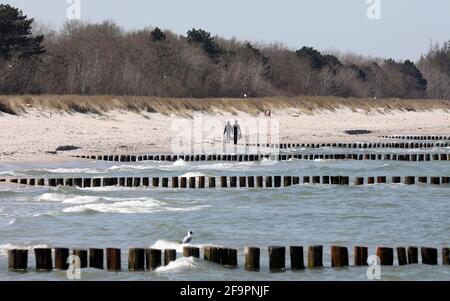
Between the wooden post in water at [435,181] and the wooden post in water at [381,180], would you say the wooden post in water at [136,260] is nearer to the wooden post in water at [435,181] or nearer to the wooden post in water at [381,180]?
the wooden post in water at [381,180]

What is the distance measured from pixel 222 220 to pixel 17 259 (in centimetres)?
873

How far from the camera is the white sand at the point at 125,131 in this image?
1853 inches

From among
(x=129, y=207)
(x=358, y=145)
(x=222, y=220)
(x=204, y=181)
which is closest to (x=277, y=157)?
(x=358, y=145)

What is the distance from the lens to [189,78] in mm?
99500

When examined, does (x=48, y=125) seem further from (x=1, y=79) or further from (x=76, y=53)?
(x=76, y=53)

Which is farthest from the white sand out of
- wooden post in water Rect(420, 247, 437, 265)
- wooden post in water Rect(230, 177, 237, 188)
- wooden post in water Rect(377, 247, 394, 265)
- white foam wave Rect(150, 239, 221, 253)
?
wooden post in water Rect(420, 247, 437, 265)

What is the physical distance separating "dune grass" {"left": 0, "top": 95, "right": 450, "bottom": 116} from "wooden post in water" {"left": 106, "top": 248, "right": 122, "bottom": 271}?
37032 millimetres

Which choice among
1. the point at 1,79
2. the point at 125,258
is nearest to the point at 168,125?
the point at 1,79

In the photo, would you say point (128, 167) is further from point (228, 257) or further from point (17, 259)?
point (17, 259)

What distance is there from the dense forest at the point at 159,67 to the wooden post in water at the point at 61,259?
169 ft

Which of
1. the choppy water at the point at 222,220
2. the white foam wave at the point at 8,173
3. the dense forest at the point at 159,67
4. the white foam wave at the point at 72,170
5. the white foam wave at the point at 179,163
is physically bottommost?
the choppy water at the point at 222,220

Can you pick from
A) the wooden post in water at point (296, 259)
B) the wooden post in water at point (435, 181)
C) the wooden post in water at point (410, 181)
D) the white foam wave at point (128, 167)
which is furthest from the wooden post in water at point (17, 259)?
the white foam wave at point (128, 167)
